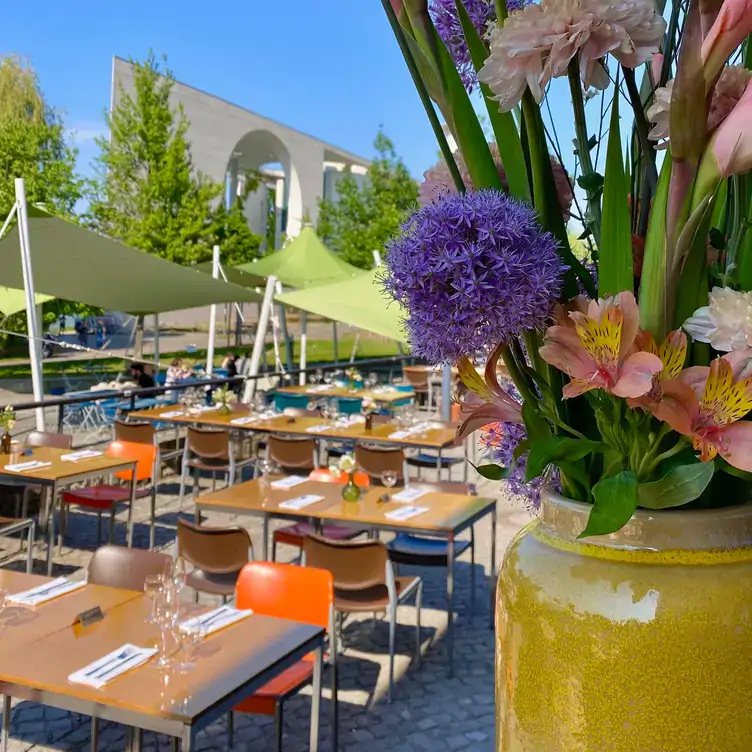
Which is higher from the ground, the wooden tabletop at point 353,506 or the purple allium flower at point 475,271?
the purple allium flower at point 475,271

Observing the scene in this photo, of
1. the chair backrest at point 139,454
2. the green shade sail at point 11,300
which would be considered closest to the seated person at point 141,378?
the green shade sail at point 11,300

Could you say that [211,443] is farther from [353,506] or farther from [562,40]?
[562,40]

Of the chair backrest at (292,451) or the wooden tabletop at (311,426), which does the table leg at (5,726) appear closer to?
the chair backrest at (292,451)

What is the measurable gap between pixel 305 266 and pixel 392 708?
1224cm

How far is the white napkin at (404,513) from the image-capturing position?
4613 mm

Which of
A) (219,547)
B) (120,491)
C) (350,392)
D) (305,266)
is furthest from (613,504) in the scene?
(305,266)

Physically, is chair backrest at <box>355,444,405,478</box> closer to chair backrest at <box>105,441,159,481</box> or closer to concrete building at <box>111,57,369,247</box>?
chair backrest at <box>105,441,159,481</box>

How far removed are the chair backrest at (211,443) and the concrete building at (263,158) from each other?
24.2m

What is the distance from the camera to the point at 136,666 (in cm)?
262

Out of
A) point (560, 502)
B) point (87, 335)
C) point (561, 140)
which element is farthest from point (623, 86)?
point (87, 335)

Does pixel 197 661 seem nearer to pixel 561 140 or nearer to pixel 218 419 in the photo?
pixel 561 140

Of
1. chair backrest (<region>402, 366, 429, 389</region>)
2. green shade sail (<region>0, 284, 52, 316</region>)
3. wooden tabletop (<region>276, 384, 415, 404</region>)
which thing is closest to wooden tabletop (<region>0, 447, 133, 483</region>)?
wooden tabletop (<region>276, 384, 415, 404</region>)

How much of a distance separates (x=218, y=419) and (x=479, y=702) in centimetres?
516

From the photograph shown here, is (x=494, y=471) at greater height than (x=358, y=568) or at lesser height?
greater
